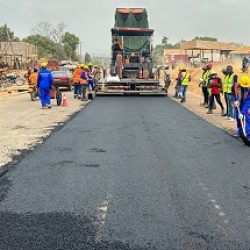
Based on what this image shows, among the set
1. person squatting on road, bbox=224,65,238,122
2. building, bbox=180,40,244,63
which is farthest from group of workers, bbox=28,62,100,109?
building, bbox=180,40,244,63

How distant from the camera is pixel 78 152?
9227 mm

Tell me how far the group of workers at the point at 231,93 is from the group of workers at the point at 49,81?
14.9 feet

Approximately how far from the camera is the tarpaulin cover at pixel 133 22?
88.0 feet

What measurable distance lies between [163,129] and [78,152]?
3865mm

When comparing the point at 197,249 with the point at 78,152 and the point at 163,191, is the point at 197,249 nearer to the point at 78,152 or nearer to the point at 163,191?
the point at 163,191

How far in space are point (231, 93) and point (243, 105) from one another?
339 cm

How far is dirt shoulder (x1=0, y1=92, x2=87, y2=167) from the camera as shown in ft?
32.5

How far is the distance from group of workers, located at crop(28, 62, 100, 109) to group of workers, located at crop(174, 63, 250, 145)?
4.55 metres

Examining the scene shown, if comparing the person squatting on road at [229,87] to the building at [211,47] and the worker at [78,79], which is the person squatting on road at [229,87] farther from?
the building at [211,47]

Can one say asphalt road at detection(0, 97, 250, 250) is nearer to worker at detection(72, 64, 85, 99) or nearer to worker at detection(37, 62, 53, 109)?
worker at detection(37, 62, 53, 109)

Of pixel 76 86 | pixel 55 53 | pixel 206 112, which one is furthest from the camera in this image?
pixel 55 53

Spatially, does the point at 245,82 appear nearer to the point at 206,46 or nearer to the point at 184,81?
the point at 184,81

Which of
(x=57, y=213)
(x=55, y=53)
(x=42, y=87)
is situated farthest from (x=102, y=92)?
(x=55, y=53)

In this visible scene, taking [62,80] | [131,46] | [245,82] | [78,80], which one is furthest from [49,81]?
[62,80]
